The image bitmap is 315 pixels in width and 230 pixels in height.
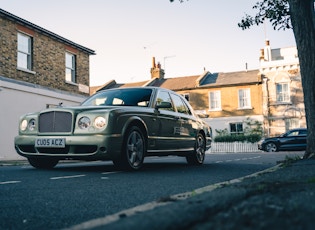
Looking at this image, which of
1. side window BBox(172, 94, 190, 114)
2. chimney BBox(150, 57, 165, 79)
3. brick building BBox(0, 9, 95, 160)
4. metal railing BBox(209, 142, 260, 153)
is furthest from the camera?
chimney BBox(150, 57, 165, 79)

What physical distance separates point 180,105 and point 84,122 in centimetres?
298

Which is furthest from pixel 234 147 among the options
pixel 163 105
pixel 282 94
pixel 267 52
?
pixel 163 105

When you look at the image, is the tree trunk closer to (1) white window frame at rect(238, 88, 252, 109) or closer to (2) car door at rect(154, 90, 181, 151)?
(2) car door at rect(154, 90, 181, 151)

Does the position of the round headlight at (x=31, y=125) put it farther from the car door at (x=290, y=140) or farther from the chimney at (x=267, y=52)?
the chimney at (x=267, y=52)

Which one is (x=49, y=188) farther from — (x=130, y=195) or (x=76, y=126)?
(x=76, y=126)

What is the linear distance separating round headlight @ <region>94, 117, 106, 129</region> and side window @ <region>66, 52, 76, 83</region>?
14.4 meters

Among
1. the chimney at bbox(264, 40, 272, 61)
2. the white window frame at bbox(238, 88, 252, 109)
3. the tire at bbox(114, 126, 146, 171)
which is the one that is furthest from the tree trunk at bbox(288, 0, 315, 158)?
the chimney at bbox(264, 40, 272, 61)

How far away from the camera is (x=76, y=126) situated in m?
6.40

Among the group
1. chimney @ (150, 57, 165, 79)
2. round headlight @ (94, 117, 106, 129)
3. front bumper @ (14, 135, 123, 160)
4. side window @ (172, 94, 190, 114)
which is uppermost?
chimney @ (150, 57, 165, 79)

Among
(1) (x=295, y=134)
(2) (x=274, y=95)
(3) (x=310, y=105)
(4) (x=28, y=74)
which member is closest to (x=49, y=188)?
(3) (x=310, y=105)

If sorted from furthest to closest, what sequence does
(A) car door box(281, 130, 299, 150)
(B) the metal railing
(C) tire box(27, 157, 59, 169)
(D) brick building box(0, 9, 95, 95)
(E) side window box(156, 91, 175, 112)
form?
(B) the metal railing < (A) car door box(281, 130, 299, 150) < (D) brick building box(0, 9, 95, 95) < (E) side window box(156, 91, 175, 112) < (C) tire box(27, 157, 59, 169)

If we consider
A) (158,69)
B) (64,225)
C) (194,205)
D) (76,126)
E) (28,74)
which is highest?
(158,69)

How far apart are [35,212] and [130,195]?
104 centimetres

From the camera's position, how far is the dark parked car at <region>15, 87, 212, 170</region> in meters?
6.24
